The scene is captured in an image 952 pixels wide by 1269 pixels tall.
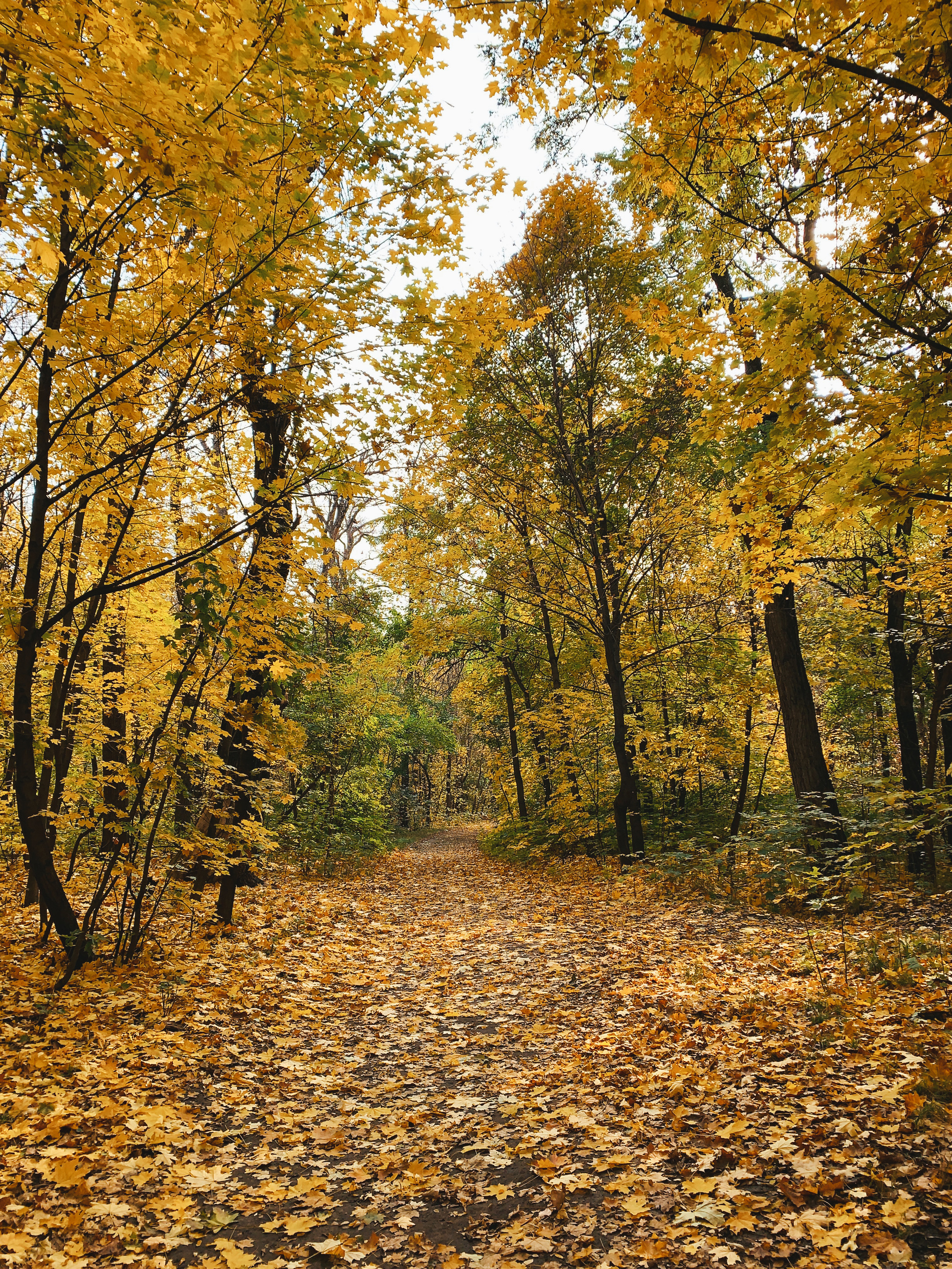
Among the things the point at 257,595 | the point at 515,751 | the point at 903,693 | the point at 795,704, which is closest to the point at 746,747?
the point at 795,704

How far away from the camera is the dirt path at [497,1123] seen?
253 centimetres

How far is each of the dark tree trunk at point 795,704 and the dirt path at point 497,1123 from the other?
3.12 m

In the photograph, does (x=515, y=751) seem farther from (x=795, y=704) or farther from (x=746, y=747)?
(x=795, y=704)

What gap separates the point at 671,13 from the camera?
2840mm

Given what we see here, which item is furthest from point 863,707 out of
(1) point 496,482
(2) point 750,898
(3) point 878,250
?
(3) point 878,250

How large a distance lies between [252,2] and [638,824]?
35.8ft

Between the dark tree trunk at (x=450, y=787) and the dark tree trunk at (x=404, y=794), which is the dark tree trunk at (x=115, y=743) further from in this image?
the dark tree trunk at (x=450, y=787)

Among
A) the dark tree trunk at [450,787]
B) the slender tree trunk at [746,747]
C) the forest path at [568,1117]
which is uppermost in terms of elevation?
the slender tree trunk at [746,747]

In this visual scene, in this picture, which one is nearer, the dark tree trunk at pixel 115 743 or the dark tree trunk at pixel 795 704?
the dark tree trunk at pixel 115 743

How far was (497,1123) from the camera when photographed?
11.8ft

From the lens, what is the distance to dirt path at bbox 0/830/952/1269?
2525 millimetres

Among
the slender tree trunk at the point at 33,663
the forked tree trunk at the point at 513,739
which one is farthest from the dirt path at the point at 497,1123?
the forked tree trunk at the point at 513,739

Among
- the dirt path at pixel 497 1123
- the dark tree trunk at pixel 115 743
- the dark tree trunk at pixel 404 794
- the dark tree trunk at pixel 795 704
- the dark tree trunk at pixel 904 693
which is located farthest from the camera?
the dark tree trunk at pixel 404 794

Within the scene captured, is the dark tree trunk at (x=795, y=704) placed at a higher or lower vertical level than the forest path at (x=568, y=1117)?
higher
